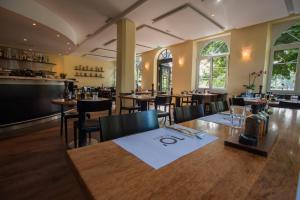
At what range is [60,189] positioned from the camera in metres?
1.63

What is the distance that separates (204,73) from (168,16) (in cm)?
336

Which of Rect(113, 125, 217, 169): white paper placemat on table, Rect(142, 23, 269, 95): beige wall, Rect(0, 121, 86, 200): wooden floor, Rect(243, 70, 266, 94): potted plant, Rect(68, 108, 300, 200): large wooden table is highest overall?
Rect(142, 23, 269, 95): beige wall

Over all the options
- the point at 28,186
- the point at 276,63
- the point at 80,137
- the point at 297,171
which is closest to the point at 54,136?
the point at 80,137

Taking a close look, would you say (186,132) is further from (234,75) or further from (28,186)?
(234,75)

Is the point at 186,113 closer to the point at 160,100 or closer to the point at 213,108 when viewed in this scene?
the point at 213,108

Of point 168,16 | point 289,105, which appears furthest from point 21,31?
point 289,105

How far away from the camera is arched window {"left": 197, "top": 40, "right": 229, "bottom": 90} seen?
649 cm

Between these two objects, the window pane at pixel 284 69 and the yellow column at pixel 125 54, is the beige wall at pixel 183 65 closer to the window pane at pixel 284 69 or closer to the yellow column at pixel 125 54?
the window pane at pixel 284 69

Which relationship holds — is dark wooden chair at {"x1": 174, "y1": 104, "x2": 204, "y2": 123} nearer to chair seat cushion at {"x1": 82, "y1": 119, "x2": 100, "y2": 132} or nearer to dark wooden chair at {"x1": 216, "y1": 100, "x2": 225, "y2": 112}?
dark wooden chair at {"x1": 216, "y1": 100, "x2": 225, "y2": 112}

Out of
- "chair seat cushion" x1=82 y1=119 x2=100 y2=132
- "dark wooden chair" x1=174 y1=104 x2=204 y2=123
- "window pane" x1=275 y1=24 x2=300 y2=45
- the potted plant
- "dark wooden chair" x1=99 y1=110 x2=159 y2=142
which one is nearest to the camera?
"dark wooden chair" x1=99 y1=110 x2=159 y2=142

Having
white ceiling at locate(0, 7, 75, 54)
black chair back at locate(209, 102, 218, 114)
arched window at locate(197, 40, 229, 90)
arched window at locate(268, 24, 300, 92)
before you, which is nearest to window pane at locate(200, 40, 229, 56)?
arched window at locate(197, 40, 229, 90)

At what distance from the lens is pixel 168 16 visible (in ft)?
15.2

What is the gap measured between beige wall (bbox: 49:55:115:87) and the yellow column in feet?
19.5

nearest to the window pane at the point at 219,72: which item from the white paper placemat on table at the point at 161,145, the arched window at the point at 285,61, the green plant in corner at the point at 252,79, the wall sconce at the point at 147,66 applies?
the green plant in corner at the point at 252,79
